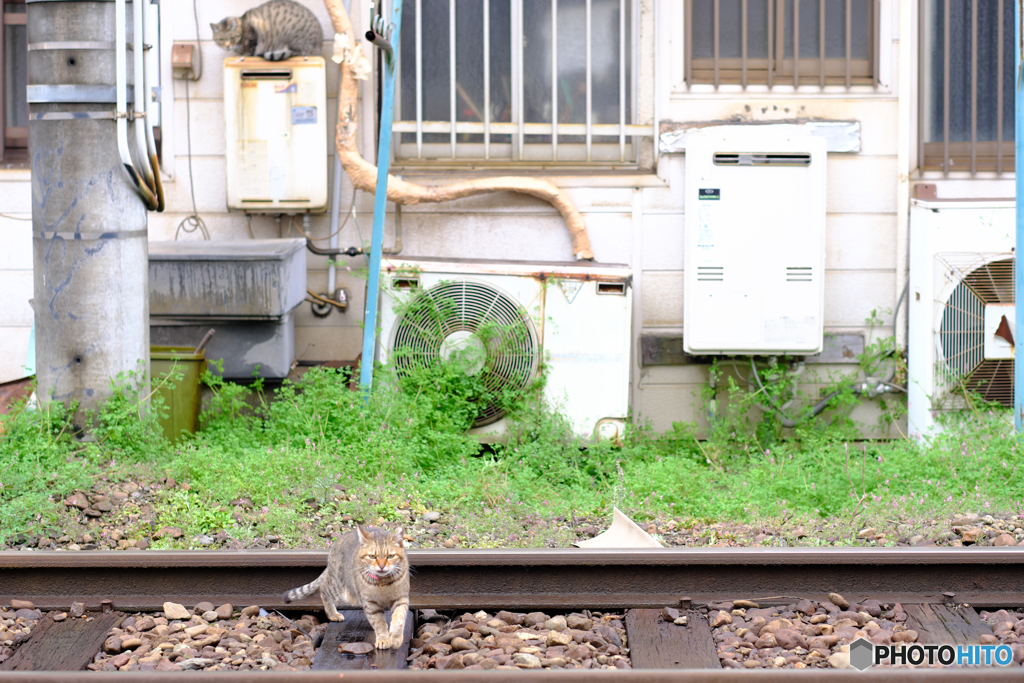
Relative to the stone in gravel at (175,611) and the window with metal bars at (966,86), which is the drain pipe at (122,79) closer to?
the stone in gravel at (175,611)

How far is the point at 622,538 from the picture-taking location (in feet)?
13.2

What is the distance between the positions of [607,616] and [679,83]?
410 centimetres

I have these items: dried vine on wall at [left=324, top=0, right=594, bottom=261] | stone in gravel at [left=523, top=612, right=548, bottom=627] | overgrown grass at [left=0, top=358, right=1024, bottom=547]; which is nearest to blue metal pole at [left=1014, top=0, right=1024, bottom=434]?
overgrown grass at [left=0, top=358, right=1024, bottom=547]

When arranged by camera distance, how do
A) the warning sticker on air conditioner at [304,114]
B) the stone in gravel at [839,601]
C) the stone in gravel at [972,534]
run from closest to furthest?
the stone in gravel at [839,601] → the stone in gravel at [972,534] → the warning sticker on air conditioner at [304,114]

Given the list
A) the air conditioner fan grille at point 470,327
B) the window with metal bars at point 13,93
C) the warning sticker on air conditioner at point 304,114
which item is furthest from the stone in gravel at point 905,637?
the window with metal bars at point 13,93

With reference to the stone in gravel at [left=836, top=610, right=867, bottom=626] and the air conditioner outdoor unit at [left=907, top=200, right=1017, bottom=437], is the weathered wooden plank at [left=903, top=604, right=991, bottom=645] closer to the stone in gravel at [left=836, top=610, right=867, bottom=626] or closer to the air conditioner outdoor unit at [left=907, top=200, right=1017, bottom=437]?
the stone in gravel at [left=836, top=610, right=867, bottom=626]

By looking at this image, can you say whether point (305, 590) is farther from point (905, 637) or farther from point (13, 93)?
point (13, 93)

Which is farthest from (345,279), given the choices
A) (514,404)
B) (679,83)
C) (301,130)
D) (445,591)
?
(445,591)

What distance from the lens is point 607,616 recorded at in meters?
3.37

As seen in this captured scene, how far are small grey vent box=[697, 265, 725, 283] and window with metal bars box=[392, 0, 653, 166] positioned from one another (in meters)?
0.97

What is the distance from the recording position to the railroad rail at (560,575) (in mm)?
3499

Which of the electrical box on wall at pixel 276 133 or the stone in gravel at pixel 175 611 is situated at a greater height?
the electrical box on wall at pixel 276 133

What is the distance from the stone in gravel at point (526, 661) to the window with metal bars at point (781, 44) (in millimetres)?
4493

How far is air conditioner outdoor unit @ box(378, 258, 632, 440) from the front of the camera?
5.77 metres
